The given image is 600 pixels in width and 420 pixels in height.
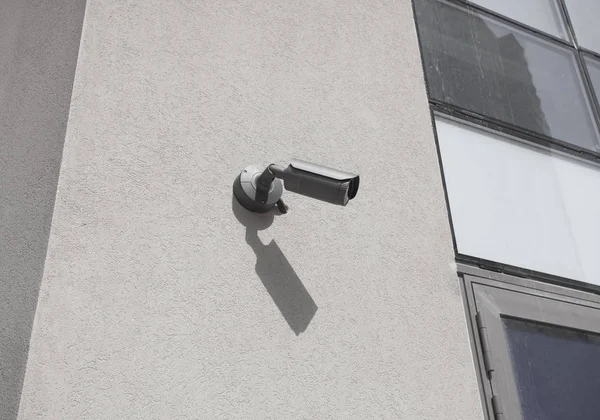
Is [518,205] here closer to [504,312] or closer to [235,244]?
[504,312]

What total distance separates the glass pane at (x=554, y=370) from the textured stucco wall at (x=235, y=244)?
0.32 m

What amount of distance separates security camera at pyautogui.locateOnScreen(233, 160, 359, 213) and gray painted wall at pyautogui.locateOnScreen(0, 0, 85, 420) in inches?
28.3

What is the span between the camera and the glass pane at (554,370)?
10.5ft

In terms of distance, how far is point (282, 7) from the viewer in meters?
3.54

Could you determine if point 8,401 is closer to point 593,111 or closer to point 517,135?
point 517,135

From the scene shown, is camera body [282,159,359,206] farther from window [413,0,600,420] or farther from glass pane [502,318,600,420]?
glass pane [502,318,600,420]

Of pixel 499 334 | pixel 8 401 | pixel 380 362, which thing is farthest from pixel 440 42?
pixel 8 401

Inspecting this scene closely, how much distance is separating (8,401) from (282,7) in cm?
224

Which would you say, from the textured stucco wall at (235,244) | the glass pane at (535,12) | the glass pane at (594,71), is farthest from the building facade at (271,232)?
the glass pane at (594,71)

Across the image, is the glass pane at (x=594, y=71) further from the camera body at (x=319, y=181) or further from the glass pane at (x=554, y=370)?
the camera body at (x=319, y=181)

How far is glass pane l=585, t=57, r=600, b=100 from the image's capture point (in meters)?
4.96

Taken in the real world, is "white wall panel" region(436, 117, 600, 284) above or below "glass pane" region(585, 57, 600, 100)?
below

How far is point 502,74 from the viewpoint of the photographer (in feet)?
14.6

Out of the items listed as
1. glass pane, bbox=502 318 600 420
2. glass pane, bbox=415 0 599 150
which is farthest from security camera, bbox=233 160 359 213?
glass pane, bbox=415 0 599 150
